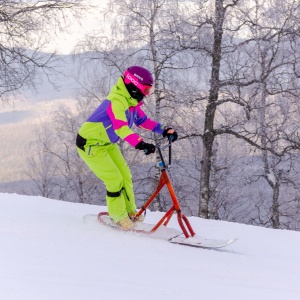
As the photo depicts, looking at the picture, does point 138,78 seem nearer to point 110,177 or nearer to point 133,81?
point 133,81

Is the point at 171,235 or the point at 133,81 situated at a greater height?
the point at 133,81

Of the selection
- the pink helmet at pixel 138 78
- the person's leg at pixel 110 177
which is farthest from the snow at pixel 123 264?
the pink helmet at pixel 138 78

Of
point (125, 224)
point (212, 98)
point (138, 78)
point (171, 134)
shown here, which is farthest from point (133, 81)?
point (212, 98)

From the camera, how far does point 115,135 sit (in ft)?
17.4

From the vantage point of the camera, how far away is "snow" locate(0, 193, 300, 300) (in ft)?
9.96

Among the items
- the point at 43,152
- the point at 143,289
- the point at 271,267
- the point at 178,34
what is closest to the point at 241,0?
the point at 178,34

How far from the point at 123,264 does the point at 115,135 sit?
1.88 m

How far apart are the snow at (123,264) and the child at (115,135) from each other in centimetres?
37

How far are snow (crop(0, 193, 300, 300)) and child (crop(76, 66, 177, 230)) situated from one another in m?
0.37

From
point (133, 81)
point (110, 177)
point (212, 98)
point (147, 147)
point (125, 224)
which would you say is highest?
point (133, 81)

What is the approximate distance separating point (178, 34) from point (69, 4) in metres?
3.02

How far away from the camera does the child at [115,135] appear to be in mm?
5094

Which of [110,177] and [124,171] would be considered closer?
[110,177]

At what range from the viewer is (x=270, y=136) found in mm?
15711
